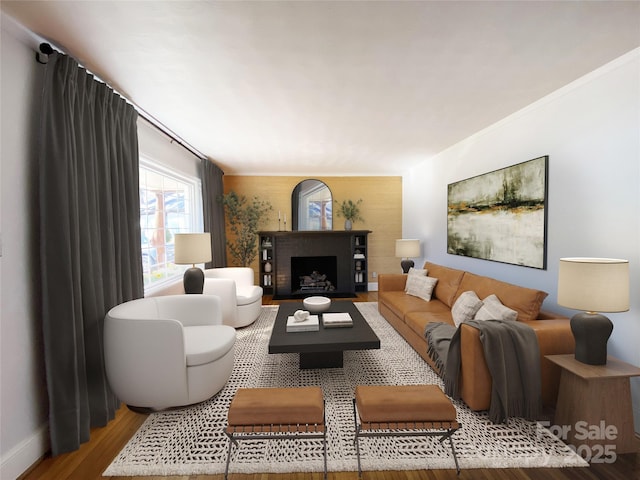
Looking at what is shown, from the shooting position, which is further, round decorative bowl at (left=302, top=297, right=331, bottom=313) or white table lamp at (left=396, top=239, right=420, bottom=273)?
white table lamp at (left=396, top=239, right=420, bottom=273)

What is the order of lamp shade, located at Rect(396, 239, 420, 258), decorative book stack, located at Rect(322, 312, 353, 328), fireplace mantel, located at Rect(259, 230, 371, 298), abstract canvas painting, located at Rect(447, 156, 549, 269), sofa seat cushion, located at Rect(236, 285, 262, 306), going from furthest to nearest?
fireplace mantel, located at Rect(259, 230, 371, 298) → lamp shade, located at Rect(396, 239, 420, 258) → sofa seat cushion, located at Rect(236, 285, 262, 306) → decorative book stack, located at Rect(322, 312, 353, 328) → abstract canvas painting, located at Rect(447, 156, 549, 269)

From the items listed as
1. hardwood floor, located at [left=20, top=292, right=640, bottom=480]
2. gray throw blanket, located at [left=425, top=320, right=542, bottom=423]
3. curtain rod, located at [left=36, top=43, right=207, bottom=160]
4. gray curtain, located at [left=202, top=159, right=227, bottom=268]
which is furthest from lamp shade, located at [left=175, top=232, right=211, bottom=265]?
gray throw blanket, located at [left=425, top=320, right=542, bottom=423]

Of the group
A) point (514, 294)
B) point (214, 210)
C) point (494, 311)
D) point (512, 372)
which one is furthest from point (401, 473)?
point (214, 210)

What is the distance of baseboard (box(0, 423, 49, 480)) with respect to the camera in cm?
170

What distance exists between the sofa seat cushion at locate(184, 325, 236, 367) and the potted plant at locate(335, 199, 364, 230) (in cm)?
418

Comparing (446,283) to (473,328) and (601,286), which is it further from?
(601,286)

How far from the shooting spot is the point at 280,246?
647 cm

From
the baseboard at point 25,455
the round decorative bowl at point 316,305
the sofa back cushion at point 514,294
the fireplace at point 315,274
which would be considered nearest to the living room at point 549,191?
the baseboard at point 25,455

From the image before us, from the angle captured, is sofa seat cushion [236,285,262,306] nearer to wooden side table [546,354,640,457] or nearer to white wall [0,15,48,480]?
white wall [0,15,48,480]

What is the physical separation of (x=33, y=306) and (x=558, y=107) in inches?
168

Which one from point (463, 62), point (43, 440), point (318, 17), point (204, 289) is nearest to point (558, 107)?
point (463, 62)

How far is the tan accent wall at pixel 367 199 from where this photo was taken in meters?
6.55

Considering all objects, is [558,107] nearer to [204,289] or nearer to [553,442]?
[553,442]

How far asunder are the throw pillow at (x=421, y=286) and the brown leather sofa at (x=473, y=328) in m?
0.08
